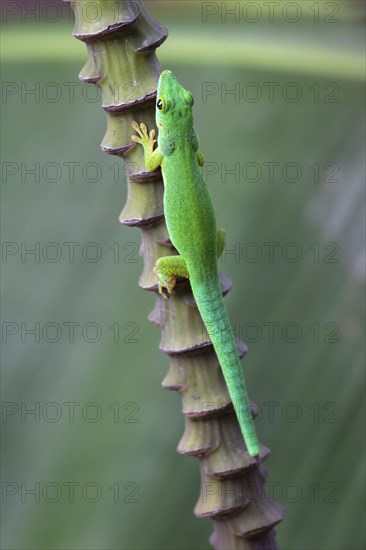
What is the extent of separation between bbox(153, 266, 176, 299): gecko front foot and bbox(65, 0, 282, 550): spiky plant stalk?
0.02 m

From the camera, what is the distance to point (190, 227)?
2.40 metres

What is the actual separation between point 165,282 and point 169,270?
105 mm

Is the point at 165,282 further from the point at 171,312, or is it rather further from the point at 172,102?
the point at 172,102

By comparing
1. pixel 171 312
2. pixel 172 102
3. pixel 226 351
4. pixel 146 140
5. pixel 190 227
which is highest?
pixel 172 102

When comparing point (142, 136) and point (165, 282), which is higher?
point (142, 136)

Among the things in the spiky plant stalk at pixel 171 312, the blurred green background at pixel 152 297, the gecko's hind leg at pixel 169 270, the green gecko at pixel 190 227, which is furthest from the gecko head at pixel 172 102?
the spiky plant stalk at pixel 171 312

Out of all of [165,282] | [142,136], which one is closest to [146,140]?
A: [142,136]

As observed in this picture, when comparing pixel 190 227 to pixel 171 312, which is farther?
pixel 190 227

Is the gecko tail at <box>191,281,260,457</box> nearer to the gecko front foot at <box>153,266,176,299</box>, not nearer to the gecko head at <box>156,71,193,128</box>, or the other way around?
the gecko front foot at <box>153,266,176,299</box>

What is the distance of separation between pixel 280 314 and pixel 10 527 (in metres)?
1.26

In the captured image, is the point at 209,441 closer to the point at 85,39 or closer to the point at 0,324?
the point at 85,39

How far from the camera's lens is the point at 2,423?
2.85 meters

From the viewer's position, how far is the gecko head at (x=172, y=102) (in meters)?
2.52

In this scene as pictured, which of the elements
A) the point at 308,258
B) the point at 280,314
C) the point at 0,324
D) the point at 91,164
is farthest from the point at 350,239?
the point at 0,324
